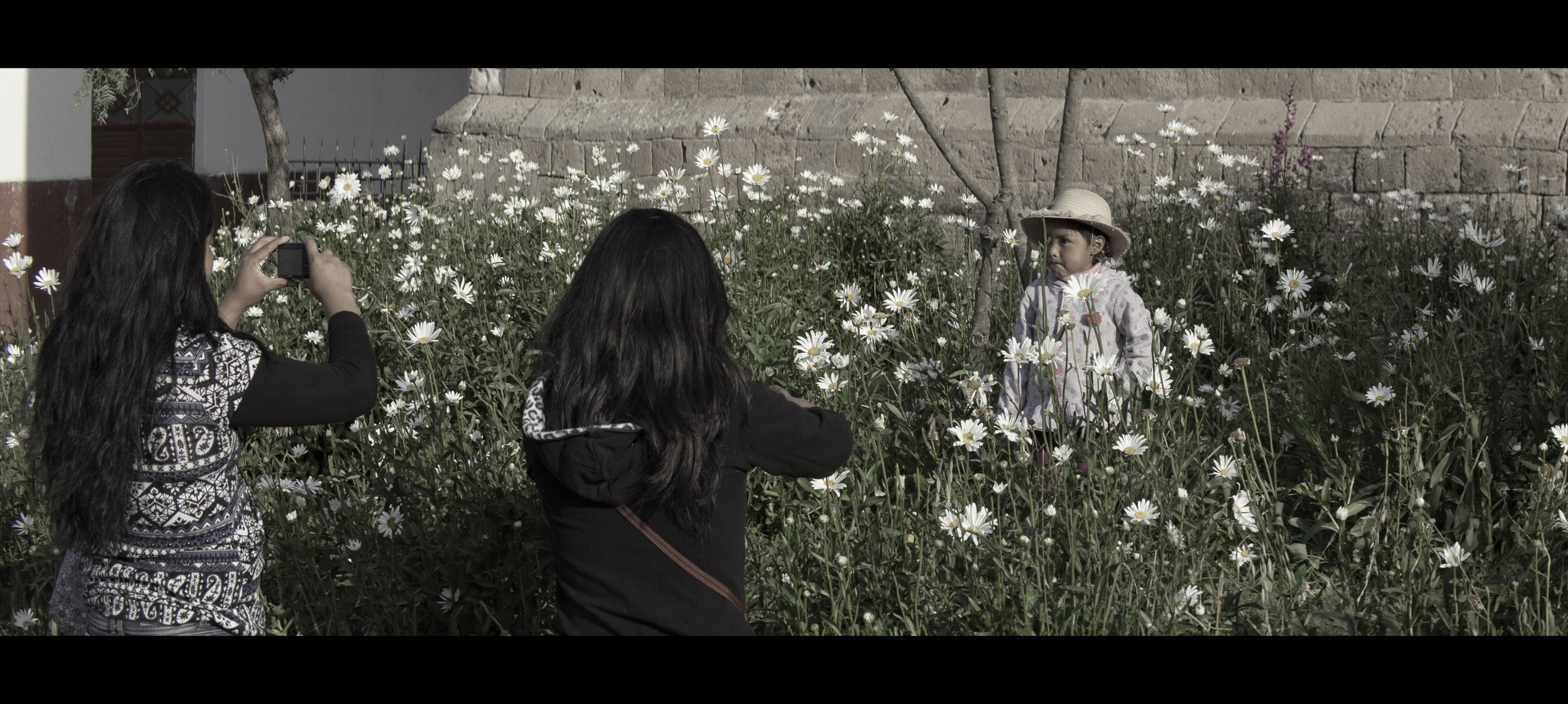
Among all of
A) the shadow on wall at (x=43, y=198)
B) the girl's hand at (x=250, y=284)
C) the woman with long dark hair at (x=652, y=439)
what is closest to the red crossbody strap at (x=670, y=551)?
the woman with long dark hair at (x=652, y=439)

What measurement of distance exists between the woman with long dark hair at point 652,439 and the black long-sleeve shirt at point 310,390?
0.41 meters

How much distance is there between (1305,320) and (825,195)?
2.87 meters

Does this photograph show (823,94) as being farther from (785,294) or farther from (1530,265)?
(1530,265)

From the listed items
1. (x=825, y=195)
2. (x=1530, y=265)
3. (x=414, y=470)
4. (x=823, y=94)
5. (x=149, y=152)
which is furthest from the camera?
(x=149, y=152)

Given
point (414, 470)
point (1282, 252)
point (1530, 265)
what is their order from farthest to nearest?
point (1282, 252) < point (1530, 265) < point (414, 470)

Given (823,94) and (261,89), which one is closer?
(823,94)

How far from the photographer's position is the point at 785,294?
4.66m

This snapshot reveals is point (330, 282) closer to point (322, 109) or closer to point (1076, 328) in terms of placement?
point (1076, 328)

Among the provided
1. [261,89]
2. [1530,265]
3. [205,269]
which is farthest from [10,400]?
[261,89]

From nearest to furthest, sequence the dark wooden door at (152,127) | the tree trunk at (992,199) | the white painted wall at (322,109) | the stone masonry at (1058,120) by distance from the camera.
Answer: the tree trunk at (992,199)
the stone masonry at (1058,120)
the white painted wall at (322,109)
the dark wooden door at (152,127)

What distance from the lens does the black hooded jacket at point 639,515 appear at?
1.83m

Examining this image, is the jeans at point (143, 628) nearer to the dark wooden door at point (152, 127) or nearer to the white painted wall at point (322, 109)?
the white painted wall at point (322, 109)

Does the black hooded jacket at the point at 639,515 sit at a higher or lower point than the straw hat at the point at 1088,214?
lower

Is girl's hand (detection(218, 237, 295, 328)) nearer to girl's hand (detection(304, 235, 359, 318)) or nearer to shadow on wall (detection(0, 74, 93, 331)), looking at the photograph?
girl's hand (detection(304, 235, 359, 318))
